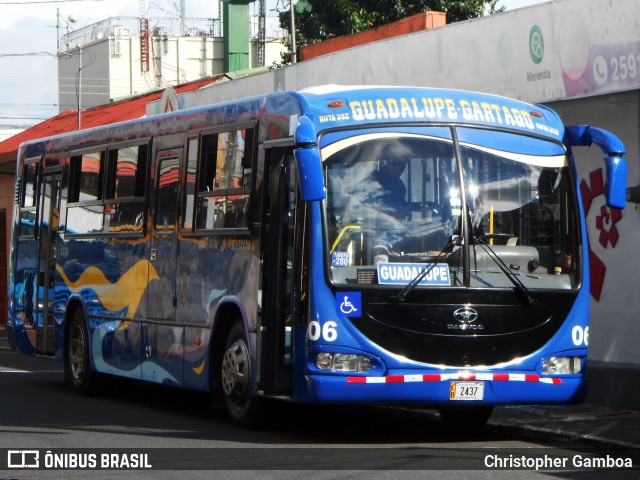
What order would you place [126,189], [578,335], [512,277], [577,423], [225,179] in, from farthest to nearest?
[126,189]
[225,179]
[577,423]
[578,335]
[512,277]

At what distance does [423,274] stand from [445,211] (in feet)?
1.79

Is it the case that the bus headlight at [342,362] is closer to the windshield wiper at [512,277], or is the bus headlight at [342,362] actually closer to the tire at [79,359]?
the windshield wiper at [512,277]

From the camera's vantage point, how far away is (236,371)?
11.5 metres

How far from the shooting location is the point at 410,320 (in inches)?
409

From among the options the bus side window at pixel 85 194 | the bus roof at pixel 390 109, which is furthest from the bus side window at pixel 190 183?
the bus side window at pixel 85 194

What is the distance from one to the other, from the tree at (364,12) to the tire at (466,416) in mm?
26938

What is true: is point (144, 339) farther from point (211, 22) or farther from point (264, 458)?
point (211, 22)

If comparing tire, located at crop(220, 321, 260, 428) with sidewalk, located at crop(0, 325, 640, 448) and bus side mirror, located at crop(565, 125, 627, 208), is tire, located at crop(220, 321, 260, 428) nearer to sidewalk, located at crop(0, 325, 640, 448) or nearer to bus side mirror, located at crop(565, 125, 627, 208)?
sidewalk, located at crop(0, 325, 640, 448)

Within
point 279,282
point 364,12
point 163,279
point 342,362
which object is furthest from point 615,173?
point 364,12

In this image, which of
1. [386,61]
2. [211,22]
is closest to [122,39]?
[211,22]

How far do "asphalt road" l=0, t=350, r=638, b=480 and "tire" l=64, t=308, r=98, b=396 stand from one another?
40 cm

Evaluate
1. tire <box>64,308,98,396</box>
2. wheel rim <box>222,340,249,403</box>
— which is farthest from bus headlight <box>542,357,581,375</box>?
tire <box>64,308,98,396</box>

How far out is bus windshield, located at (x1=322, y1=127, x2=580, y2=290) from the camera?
10.4 metres

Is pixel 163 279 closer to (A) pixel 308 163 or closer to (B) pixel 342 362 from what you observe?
(B) pixel 342 362
